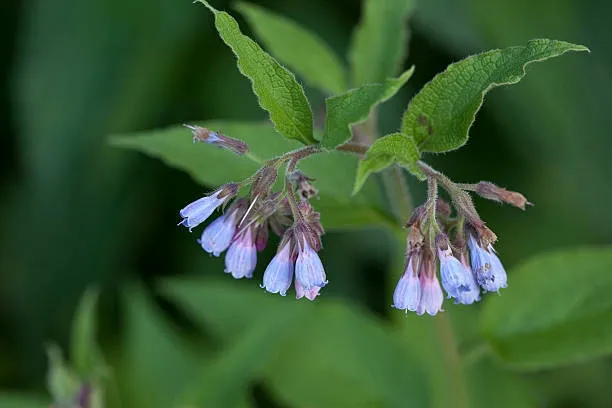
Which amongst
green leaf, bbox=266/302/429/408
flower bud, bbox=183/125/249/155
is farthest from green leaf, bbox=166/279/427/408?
flower bud, bbox=183/125/249/155

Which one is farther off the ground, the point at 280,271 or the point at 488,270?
the point at 280,271

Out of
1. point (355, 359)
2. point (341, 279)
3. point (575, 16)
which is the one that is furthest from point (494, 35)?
point (355, 359)

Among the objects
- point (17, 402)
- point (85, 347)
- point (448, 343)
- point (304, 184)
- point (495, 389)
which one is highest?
point (304, 184)

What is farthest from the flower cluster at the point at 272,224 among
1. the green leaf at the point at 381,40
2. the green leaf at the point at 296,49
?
the green leaf at the point at 296,49

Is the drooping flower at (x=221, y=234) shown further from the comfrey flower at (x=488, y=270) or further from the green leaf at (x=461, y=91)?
the comfrey flower at (x=488, y=270)

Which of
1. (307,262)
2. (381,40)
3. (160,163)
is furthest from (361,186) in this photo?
(160,163)

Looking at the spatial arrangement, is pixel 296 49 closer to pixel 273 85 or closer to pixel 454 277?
pixel 273 85
